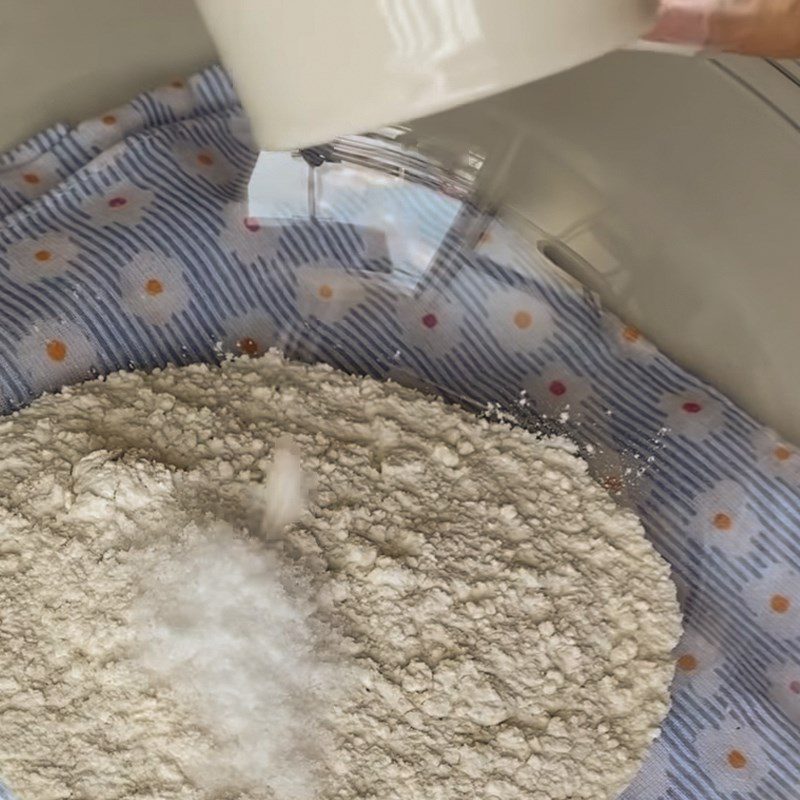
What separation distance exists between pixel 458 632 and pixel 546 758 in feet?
0.21

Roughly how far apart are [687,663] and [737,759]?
0.05 meters

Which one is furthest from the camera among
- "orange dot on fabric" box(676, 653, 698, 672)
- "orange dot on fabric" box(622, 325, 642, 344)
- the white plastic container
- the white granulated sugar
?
"orange dot on fabric" box(622, 325, 642, 344)

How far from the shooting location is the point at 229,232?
679 mm

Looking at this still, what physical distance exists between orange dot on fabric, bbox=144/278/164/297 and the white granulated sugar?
7 cm

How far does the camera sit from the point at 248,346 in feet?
2.15

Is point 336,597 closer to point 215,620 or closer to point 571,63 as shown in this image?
point 215,620

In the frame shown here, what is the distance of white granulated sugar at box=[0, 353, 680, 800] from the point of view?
456 mm

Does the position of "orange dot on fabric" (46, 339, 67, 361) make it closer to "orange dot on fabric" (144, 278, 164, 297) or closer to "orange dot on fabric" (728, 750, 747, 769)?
"orange dot on fabric" (144, 278, 164, 297)

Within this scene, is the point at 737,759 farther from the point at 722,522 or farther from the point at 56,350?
the point at 56,350

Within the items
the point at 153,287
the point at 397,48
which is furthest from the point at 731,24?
the point at 153,287

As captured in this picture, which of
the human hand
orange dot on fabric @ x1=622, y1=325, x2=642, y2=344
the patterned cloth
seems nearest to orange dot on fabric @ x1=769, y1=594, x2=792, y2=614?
the patterned cloth

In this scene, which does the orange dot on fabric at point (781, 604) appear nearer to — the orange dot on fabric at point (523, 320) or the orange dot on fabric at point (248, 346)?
the orange dot on fabric at point (523, 320)

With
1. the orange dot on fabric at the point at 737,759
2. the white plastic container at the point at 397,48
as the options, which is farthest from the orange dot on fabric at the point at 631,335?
the white plastic container at the point at 397,48

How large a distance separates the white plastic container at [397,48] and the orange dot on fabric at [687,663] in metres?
0.35
